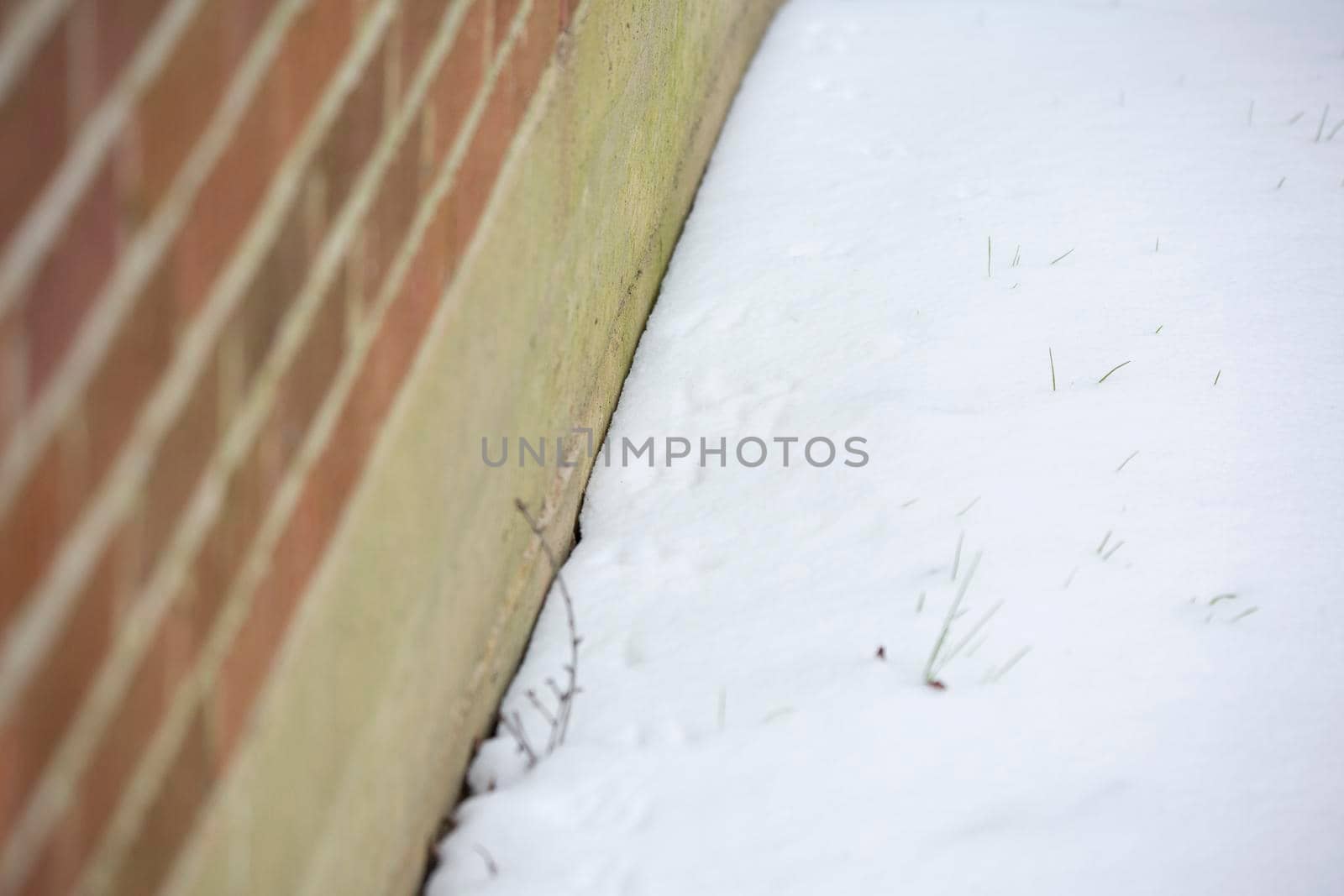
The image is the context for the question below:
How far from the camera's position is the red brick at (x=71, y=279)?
632 mm

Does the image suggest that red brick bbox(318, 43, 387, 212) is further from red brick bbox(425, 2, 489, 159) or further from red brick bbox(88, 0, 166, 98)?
red brick bbox(88, 0, 166, 98)

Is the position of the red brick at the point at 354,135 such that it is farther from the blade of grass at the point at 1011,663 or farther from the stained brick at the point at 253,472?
the blade of grass at the point at 1011,663

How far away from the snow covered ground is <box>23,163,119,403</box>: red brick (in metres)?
0.89

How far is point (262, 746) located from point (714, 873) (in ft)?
1.98

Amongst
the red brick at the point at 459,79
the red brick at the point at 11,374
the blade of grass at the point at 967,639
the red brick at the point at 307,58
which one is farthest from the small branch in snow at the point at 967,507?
the red brick at the point at 11,374

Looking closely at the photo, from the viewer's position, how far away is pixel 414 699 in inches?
50.3

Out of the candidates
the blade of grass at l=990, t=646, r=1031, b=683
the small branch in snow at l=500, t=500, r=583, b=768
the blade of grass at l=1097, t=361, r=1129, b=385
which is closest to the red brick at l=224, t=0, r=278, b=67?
the small branch in snow at l=500, t=500, r=583, b=768

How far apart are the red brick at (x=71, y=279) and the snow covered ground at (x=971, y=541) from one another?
89 cm

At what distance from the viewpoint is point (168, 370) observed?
2.44ft

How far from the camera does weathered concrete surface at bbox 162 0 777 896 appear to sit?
1001mm

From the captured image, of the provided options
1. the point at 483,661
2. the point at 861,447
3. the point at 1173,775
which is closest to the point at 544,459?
the point at 483,661

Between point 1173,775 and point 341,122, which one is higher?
point 341,122

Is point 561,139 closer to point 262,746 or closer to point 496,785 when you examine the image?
point 496,785

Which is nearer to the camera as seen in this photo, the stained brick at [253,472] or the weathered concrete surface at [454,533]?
the stained brick at [253,472]
